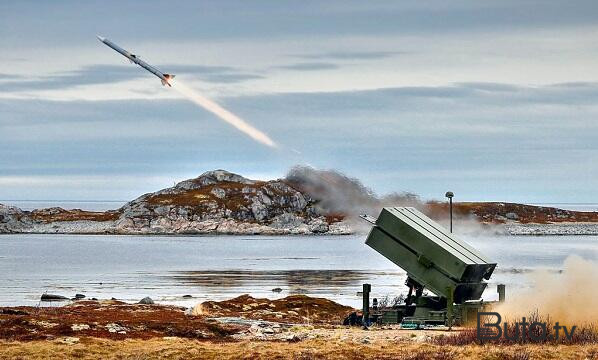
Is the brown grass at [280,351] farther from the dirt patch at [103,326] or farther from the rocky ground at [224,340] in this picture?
the dirt patch at [103,326]

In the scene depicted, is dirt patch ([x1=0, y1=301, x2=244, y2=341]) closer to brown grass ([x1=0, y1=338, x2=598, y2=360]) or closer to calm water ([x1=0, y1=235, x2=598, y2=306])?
brown grass ([x1=0, y1=338, x2=598, y2=360])

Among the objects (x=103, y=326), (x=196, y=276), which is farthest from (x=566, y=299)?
(x=196, y=276)

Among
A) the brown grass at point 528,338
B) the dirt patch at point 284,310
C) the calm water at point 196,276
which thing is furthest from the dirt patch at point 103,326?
the calm water at point 196,276

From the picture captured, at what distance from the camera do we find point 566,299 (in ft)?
132

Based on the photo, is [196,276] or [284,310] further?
[196,276]

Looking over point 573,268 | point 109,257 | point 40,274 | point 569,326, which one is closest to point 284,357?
point 569,326

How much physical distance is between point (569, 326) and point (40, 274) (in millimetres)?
78141

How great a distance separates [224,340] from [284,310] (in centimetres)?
1549

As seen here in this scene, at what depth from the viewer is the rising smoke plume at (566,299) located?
39.4 m

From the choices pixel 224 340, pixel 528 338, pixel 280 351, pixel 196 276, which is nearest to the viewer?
pixel 280 351

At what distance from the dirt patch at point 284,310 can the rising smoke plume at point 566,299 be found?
9.50 metres

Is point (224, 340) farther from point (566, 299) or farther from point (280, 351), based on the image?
point (566, 299)

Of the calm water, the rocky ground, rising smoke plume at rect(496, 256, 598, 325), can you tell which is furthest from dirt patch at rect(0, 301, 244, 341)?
the calm water

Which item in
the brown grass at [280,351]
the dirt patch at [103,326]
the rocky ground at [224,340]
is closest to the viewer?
the brown grass at [280,351]
